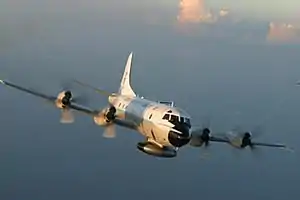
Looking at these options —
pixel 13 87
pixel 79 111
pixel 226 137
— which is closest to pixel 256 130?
pixel 226 137

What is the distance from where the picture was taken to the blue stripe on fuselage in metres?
60.0

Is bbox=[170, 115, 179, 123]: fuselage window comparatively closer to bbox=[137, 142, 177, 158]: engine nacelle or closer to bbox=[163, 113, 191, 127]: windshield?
bbox=[163, 113, 191, 127]: windshield

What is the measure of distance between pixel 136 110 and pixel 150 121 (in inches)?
142

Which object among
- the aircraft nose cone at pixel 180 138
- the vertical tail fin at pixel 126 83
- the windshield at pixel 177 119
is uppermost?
the vertical tail fin at pixel 126 83

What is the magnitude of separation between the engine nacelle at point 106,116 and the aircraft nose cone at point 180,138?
5.29 m

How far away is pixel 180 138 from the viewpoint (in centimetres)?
5488

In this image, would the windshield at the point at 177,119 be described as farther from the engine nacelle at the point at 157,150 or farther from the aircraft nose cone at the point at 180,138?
the engine nacelle at the point at 157,150

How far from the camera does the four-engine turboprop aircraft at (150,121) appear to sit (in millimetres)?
55562

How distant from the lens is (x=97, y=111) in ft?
194

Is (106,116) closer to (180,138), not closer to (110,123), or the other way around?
(110,123)

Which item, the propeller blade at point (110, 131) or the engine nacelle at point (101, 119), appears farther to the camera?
the engine nacelle at point (101, 119)

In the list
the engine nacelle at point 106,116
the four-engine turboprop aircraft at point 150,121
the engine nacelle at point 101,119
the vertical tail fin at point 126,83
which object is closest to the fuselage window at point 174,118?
the four-engine turboprop aircraft at point 150,121

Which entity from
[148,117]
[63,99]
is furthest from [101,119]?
[63,99]

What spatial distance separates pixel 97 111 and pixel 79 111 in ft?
7.49
